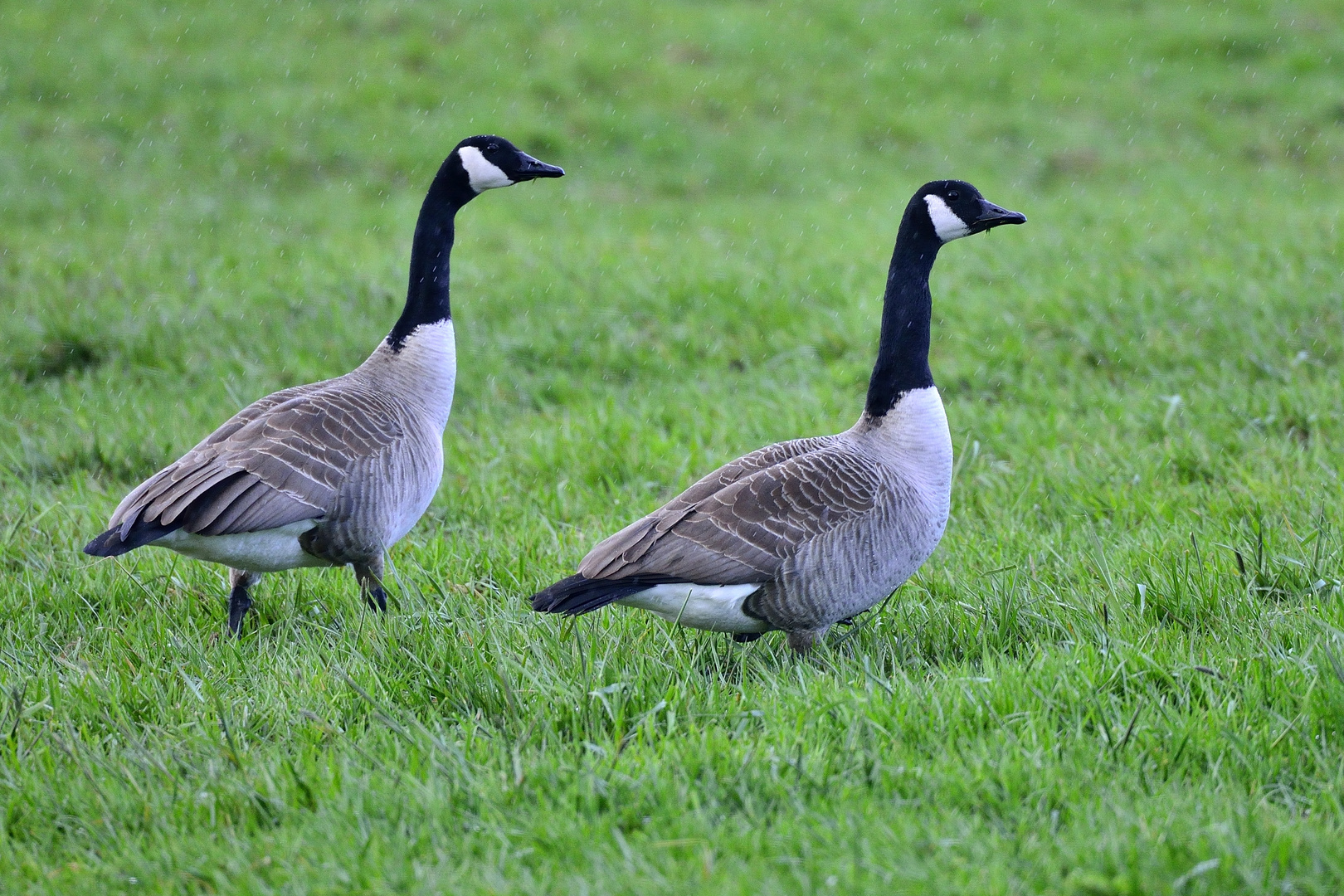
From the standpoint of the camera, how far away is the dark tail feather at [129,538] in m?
4.16

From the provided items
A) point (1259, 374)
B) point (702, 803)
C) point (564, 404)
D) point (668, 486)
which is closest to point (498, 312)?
point (564, 404)

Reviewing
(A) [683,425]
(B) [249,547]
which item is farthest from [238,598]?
(A) [683,425]

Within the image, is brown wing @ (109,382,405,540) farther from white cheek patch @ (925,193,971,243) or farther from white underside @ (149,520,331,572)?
white cheek patch @ (925,193,971,243)

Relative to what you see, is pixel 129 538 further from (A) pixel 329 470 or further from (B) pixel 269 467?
(A) pixel 329 470

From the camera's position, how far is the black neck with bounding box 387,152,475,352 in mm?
5547

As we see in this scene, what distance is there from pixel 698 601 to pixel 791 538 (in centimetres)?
41

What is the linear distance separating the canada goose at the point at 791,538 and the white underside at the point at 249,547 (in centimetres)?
129

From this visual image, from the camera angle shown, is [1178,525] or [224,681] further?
[1178,525]

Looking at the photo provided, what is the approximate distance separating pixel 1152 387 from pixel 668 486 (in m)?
3.22

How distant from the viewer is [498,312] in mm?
9172

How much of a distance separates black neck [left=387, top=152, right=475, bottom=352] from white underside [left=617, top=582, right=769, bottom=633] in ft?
6.79

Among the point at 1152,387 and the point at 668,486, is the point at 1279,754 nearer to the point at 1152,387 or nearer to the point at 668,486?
the point at 668,486

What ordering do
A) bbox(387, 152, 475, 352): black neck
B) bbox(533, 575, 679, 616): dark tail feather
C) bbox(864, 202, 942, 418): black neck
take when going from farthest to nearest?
bbox(387, 152, 475, 352): black neck → bbox(864, 202, 942, 418): black neck → bbox(533, 575, 679, 616): dark tail feather

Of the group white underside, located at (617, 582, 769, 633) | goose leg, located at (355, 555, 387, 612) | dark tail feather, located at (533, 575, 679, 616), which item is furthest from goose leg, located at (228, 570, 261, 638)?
Answer: white underside, located at (617, 582, 769, 633)
